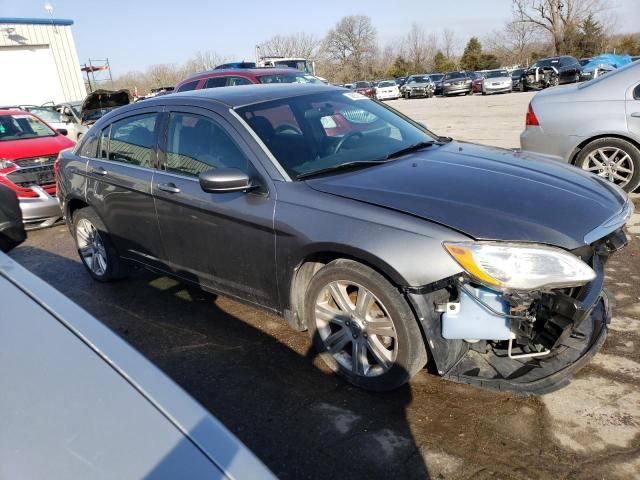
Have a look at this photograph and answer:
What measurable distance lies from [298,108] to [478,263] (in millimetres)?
1887

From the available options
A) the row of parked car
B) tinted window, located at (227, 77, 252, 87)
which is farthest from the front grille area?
the row of parked car

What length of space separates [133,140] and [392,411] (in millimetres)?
2922

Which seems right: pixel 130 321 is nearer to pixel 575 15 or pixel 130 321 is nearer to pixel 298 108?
pixel 298 108

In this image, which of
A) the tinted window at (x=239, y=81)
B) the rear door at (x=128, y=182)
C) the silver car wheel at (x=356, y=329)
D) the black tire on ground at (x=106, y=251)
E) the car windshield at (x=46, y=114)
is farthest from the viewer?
the car windshield at (x=46, y=114)

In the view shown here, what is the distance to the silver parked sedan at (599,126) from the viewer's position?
563cm

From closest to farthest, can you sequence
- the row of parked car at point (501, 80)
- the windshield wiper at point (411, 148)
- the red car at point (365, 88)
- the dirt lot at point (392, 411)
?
the dirt lot at point (392, 411), the windshield wiper at point (411, 148), the row of parked car at point (501, 80), the red car at point (365, 88)

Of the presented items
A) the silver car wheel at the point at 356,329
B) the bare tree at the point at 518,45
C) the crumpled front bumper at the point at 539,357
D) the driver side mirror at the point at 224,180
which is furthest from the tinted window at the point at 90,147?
the bare tree at the point at 518,45

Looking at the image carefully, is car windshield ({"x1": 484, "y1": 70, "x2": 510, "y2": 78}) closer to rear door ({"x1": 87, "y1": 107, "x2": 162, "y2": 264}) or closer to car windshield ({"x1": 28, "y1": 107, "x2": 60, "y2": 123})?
car windshield ({"x1": 28, "y1": 107, "x2": 60, "y2": 123})

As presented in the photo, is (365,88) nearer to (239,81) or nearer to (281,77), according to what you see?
(281,77)

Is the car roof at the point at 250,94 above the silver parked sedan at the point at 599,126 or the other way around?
above

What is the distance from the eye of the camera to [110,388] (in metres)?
1.40

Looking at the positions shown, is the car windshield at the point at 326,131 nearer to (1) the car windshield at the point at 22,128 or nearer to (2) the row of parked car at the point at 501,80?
(1) the car windshield at the point at 22,128

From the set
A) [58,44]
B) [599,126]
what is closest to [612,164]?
[599,126]

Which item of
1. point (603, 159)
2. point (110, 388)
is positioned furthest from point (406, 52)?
point (110, 388)
